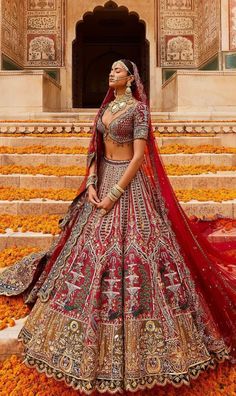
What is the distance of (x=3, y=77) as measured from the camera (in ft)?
29.1

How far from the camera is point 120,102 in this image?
2146 mm

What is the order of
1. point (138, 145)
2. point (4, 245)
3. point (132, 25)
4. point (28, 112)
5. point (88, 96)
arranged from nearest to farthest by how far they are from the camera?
1. point (138, 145)
2. point (4, 245)
3. point (28, 112)
4. point (132, 25)
5. point (88, 96)

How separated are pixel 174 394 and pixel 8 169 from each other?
12.1 ft

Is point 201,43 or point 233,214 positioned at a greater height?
point 201,43

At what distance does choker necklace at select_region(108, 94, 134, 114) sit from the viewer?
6.98 feet

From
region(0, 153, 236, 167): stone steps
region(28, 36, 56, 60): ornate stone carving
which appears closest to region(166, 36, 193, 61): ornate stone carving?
region(28, 36, 56, 60): ornate stone carving

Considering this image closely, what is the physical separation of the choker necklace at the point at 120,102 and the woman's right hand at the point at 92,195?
41 cm

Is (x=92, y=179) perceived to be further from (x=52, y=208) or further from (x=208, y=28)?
(x=208, y=28)

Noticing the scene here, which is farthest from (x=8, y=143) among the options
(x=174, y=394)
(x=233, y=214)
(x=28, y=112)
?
(x=174, y=394)

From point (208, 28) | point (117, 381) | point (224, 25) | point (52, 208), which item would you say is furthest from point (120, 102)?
point (208, 28)

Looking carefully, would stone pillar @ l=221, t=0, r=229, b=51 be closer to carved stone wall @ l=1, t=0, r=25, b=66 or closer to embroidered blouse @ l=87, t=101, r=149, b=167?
carved stone wall @ l=1, t=0, r=25, b=66

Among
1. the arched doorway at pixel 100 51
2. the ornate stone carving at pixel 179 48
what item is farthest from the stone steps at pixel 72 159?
the arched doorway at pixel 100 51

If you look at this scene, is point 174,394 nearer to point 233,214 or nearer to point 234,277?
point 234,277

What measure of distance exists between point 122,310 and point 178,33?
11.4 metres
